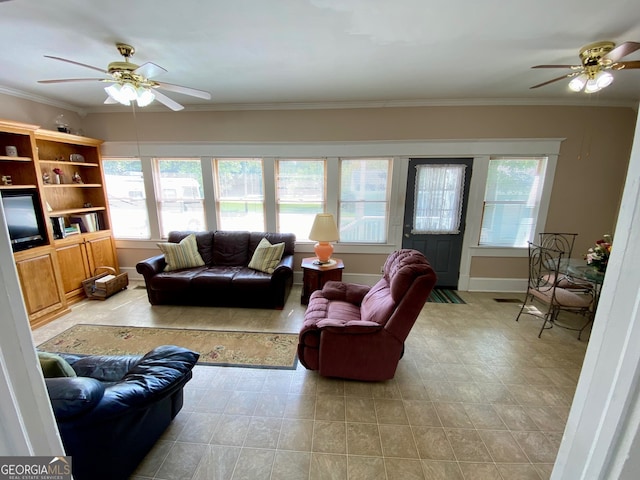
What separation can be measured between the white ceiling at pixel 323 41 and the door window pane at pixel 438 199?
1.00 metres

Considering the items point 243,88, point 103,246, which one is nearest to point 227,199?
point 243,88

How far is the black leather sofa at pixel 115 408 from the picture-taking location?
1.11m

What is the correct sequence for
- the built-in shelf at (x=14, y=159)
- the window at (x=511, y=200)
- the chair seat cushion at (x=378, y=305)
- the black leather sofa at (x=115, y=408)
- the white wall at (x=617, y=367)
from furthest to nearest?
the window at (x=511, y=200) → the built-in shelf at (x=14, y=159) → the chair seat cushion at (x=378, y=305) → the black leather sofa at (x=115, y=408) → the white wall at (x=617, y=367)

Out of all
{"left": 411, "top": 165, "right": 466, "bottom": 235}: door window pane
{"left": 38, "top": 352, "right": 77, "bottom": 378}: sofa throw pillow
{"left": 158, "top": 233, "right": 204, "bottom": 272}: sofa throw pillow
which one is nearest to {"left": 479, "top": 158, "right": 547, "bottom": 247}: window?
{"left": 411, "top": 165, "right": 466, "bottom": 235}: door window pane

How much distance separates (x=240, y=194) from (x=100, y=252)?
224 centimetres

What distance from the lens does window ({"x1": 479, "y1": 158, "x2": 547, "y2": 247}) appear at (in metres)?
3.65

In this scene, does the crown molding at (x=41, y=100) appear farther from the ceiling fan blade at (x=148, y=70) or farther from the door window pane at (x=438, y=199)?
the door window pane at (x=438, y=199)

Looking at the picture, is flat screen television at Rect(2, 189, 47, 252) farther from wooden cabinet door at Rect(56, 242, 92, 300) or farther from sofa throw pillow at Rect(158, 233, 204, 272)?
sofa throw pillow at Rect(158, 233, 204, 272)

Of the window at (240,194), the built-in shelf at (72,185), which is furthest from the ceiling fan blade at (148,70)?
the built-in shelf at (72,185)

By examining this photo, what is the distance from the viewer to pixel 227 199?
4066mm

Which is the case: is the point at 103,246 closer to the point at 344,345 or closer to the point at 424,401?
the point at 344,345

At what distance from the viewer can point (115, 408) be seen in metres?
1.21

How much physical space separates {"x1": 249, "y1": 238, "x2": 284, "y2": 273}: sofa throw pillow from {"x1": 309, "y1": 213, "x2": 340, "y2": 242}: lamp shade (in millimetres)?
573

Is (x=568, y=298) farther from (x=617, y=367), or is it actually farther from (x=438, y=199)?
(x=617, y=367)
